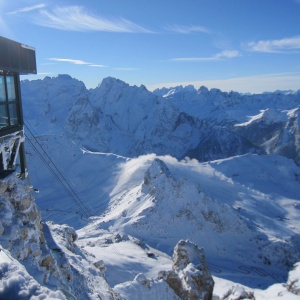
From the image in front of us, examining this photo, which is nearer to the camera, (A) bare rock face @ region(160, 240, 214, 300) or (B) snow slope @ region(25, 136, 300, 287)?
(A) bare rock face @ region(160, 240, 214, 300)

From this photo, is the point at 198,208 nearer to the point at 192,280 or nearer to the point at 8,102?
the point at 192,280

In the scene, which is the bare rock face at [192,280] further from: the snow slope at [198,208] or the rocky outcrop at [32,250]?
the snow slope at [198,208]

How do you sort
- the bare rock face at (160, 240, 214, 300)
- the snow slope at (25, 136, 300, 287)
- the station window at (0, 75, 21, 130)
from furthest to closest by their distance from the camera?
the snow slope at (25, 136, 300, 287), the bare rock face at (160, 240, 214, 300), the station window at (0, 75, 21, 130)

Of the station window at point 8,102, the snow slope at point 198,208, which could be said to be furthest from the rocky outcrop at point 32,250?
the snow slope at point 198,208

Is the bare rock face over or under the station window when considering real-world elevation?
under

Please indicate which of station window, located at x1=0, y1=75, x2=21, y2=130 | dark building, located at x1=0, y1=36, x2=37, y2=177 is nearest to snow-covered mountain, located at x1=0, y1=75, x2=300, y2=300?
dark building, located at x1=0, y1=36, x2=37, y2=177

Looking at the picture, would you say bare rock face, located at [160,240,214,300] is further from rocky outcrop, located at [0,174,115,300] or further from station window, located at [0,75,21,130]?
station window, located at [0,75,21,130]

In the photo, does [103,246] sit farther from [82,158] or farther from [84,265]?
[82,158]

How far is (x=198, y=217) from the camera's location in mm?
56906

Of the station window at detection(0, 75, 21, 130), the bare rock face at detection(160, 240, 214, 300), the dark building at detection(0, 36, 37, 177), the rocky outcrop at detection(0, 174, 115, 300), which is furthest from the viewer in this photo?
the bare rock face at detection(160, 240, 214, 300)

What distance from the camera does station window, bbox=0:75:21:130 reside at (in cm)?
1173

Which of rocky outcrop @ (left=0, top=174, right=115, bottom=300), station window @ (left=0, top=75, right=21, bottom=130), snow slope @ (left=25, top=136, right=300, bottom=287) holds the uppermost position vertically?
station window @ (left=0, top=75, right=21, bottom=130)

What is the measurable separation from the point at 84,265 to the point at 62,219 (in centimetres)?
4734

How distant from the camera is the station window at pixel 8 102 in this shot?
11.7 m
